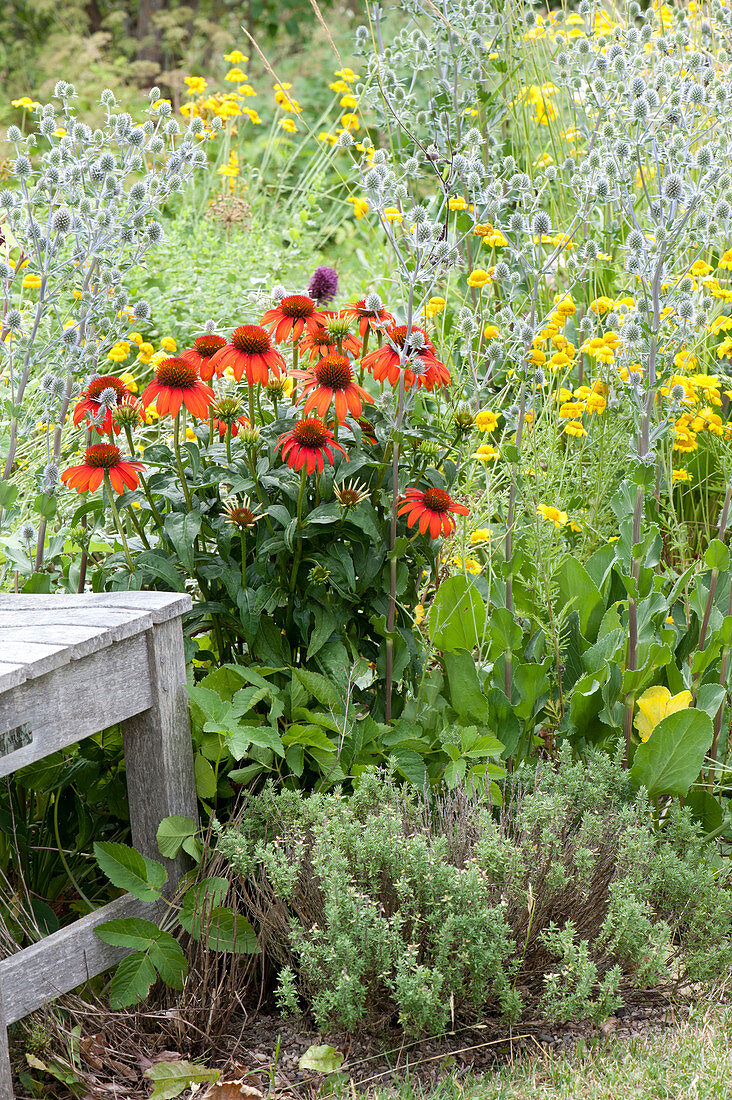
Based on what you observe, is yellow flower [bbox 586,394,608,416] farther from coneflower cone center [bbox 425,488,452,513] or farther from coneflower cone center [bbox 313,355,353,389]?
coneflower cone center [bbox 313,355,353,389]

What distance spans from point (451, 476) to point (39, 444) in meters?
2.08

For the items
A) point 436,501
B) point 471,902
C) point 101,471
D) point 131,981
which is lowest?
point 131,981

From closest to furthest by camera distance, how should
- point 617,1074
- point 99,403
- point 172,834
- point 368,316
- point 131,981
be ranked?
point 617,1074 → point 131,981 → point 172,834 → point 99,403 → point 368,316

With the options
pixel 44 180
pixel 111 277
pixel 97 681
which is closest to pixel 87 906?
pixel 97 681

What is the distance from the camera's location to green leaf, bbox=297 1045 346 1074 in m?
1.81

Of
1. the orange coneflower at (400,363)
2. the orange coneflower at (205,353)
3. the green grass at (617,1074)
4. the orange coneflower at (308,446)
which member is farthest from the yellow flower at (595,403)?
the green grass at (617,1074)

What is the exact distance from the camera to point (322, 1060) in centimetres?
183

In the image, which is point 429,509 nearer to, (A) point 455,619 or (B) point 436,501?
(B) point 436,501

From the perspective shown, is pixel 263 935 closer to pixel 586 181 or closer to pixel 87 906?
pixel 87 906

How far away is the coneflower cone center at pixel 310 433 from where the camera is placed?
1974 millimetres

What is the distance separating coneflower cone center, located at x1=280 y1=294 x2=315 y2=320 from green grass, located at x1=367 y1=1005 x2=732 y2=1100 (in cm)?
148

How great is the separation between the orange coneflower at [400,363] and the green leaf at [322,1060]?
128 cm

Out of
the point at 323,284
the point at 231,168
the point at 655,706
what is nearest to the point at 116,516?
the point at 323,284

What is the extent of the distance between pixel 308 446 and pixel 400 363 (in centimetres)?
28
